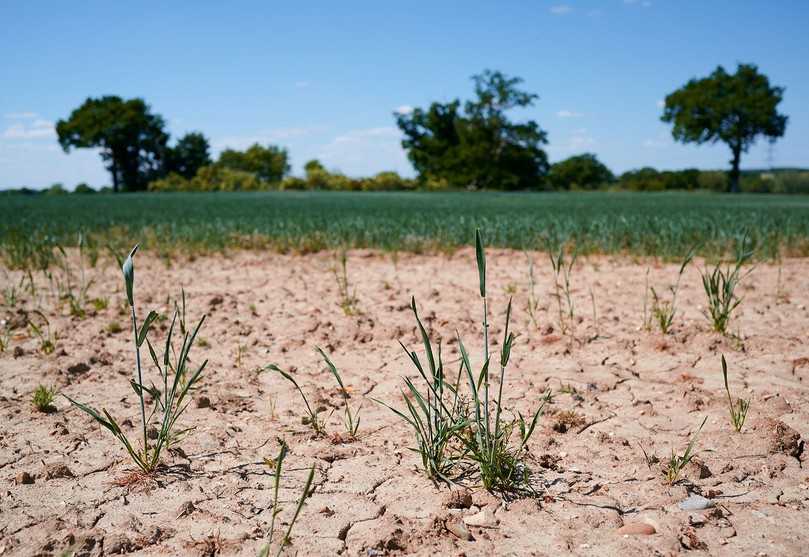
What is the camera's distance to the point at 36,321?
4496 millimetres

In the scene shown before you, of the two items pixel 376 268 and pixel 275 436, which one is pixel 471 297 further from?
pixel 275 436

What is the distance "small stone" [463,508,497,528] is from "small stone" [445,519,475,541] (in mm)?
40

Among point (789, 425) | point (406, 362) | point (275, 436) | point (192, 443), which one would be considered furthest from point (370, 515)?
point (789, 425)

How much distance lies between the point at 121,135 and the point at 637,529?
212 ft

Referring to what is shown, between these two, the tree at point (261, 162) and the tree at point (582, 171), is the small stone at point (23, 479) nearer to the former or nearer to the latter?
Result: the tree at point (261, 162)

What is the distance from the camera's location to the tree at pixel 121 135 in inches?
2288

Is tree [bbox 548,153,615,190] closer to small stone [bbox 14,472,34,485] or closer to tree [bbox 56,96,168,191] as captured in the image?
tree [bbox 56,96,168,191]

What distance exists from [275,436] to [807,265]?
6819mm

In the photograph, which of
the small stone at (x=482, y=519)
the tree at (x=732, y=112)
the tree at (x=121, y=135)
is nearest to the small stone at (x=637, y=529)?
the small stone at (x=482, y=519)

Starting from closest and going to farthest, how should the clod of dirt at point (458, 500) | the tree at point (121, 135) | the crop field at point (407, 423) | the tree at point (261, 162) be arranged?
the crop field at point (407, 423) < the clod of dirt at point (458, 500) < the tree at point (121, 135) < the tree at point (261, 162)

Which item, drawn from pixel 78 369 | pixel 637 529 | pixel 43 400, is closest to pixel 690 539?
pixel 637 529

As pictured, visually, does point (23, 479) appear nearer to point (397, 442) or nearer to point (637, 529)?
point (397, 442)

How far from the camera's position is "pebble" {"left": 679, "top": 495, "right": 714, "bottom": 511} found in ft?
6.57

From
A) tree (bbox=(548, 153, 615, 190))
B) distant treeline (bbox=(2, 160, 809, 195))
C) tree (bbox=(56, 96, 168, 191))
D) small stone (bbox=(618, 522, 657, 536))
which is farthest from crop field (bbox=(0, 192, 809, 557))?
tree (bbox=(548, 153, 615, 190))
